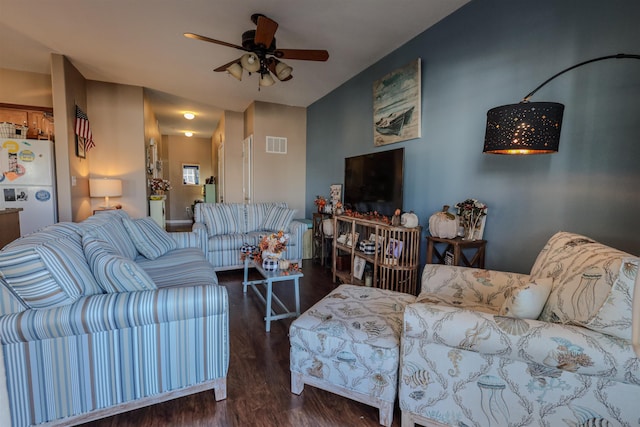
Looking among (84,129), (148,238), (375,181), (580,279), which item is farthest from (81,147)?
(580,279)

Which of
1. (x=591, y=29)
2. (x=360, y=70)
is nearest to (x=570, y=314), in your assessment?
(x=591, y=29)

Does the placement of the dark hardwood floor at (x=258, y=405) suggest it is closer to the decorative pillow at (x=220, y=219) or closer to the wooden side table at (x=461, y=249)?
the wooden side table at (x=461, y=249)

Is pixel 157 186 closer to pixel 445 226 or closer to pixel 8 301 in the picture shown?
pixel 8 301

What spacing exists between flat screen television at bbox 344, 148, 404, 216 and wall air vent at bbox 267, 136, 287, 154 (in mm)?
1903

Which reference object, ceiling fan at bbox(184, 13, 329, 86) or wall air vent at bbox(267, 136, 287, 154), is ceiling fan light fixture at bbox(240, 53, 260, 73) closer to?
ceiling fan at bbox(184, 13, 329, 86)

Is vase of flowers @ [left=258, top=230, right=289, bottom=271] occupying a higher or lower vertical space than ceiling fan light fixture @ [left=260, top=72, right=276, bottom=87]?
lower

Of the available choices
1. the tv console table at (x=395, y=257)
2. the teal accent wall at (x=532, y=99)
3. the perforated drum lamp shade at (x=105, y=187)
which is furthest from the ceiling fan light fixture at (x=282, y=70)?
the perforated drum lamp shade at (x=105, y=187)

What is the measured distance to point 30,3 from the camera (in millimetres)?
2646

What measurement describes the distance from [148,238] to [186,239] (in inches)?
21.3

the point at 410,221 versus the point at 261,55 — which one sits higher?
the point at 261,55

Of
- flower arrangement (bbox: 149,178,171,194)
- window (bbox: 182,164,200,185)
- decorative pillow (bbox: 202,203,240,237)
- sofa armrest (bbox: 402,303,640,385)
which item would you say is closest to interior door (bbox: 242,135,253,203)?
decorative pillow (bbox: 202,203,240,237)

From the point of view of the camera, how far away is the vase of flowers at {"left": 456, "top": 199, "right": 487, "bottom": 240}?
2.42 metres

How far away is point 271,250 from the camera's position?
2.54 metres

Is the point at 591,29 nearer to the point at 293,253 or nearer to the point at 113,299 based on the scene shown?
the point at 113,299
